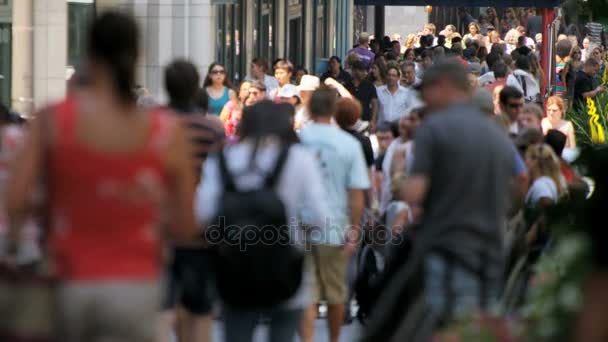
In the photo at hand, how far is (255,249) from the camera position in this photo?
26.0 feet

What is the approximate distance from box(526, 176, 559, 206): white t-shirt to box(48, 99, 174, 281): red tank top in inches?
196

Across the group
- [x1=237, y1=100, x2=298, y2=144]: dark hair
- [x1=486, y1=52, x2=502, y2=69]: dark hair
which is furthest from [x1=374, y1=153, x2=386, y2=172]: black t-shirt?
[x1=486, y1=52, x2=502, y2=69]: dark hair

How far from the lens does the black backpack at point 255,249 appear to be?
7887 millimetres

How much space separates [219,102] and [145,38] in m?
6.95

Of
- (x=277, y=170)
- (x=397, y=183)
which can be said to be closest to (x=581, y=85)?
(x=397, y=183)

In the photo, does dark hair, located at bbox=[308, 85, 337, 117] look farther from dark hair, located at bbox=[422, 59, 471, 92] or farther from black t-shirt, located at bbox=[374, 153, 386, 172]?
dark hair, located at bbox=[422, 59, 471, 92]

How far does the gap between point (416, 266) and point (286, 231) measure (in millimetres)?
663

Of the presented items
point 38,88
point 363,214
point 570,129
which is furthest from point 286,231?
point 38,88

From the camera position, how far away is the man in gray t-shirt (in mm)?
7828

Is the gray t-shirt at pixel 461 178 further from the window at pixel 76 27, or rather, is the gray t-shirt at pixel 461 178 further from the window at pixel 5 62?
the window at pixel 76 27

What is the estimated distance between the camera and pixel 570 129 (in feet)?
49.4

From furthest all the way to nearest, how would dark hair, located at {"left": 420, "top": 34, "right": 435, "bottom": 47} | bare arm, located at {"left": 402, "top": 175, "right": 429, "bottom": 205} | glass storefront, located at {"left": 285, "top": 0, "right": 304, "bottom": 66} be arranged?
dark hair, located at {"left": 420, "top": 34, "right": 435, "bottom": 47} < glass storefront, located at {"left": 285, "top": 0, "right": 304, "bottom": 66} < bare arm, located at {"left": 402, "top": 175, "right": 429, "bottom": 205}

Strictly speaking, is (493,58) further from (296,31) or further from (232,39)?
(296,31)

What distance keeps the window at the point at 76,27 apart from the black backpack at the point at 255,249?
1311cm
